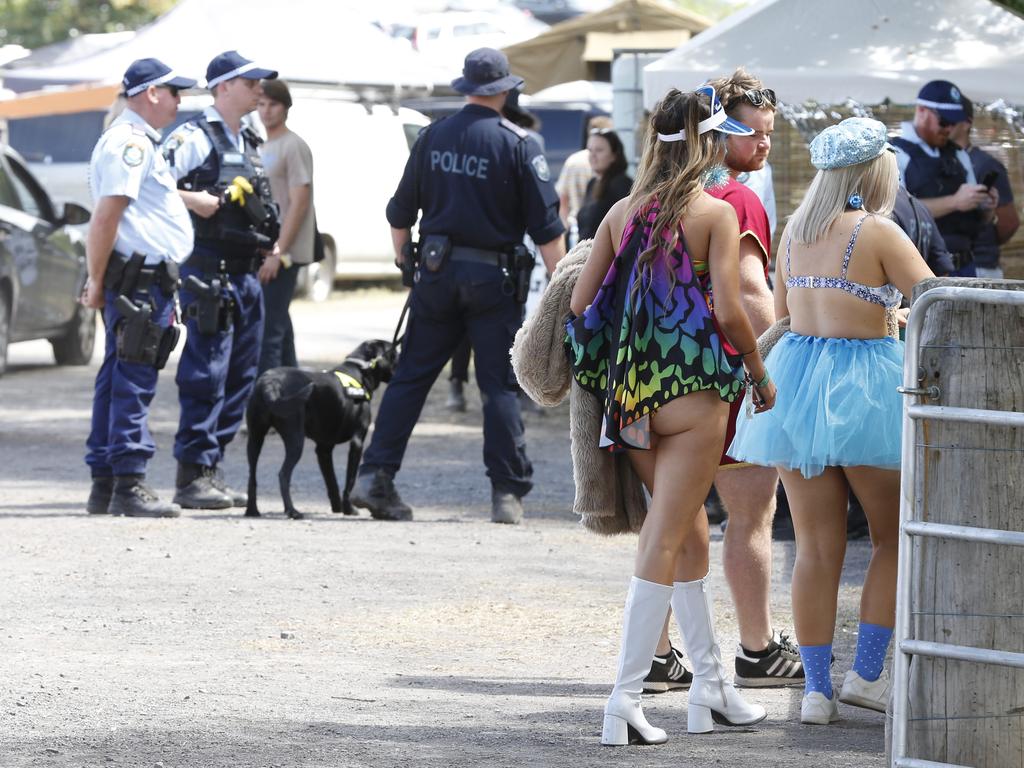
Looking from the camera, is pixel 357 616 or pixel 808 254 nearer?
pixel 808 254

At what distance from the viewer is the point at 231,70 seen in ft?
29.6

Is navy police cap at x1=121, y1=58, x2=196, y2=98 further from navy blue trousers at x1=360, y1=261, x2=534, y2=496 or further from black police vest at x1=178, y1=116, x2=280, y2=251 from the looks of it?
navy blue trousers at x1=360, y1=261, x2=534, y2=496

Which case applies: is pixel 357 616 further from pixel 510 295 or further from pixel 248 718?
pixel 510 295

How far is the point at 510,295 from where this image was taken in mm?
8742

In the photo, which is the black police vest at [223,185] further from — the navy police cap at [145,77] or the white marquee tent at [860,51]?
the white marquee tent at [860,51]

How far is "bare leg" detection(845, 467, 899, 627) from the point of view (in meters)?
5.23

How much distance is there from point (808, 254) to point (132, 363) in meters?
4.31

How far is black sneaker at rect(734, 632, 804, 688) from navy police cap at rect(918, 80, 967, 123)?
3942mm

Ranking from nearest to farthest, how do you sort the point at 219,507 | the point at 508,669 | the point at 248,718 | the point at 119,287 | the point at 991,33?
the point at 248,718 < the point at 508,669 < the point at 119,287 < the point at 219,507 < the point at 991,33

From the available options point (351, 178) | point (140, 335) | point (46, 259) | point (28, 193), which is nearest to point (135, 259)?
point (140, 335)

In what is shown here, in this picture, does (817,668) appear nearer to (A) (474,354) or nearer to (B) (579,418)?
(B) (579,418)

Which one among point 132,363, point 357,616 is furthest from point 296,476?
point 357,616

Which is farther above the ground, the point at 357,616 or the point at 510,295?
the point at 510,295

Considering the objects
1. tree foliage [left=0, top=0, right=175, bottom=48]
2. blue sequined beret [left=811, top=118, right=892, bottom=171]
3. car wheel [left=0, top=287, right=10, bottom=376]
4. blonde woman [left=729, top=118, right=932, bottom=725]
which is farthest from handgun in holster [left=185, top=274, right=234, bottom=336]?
tree foliage [left=0, top=0, right=175, bottom=48]
